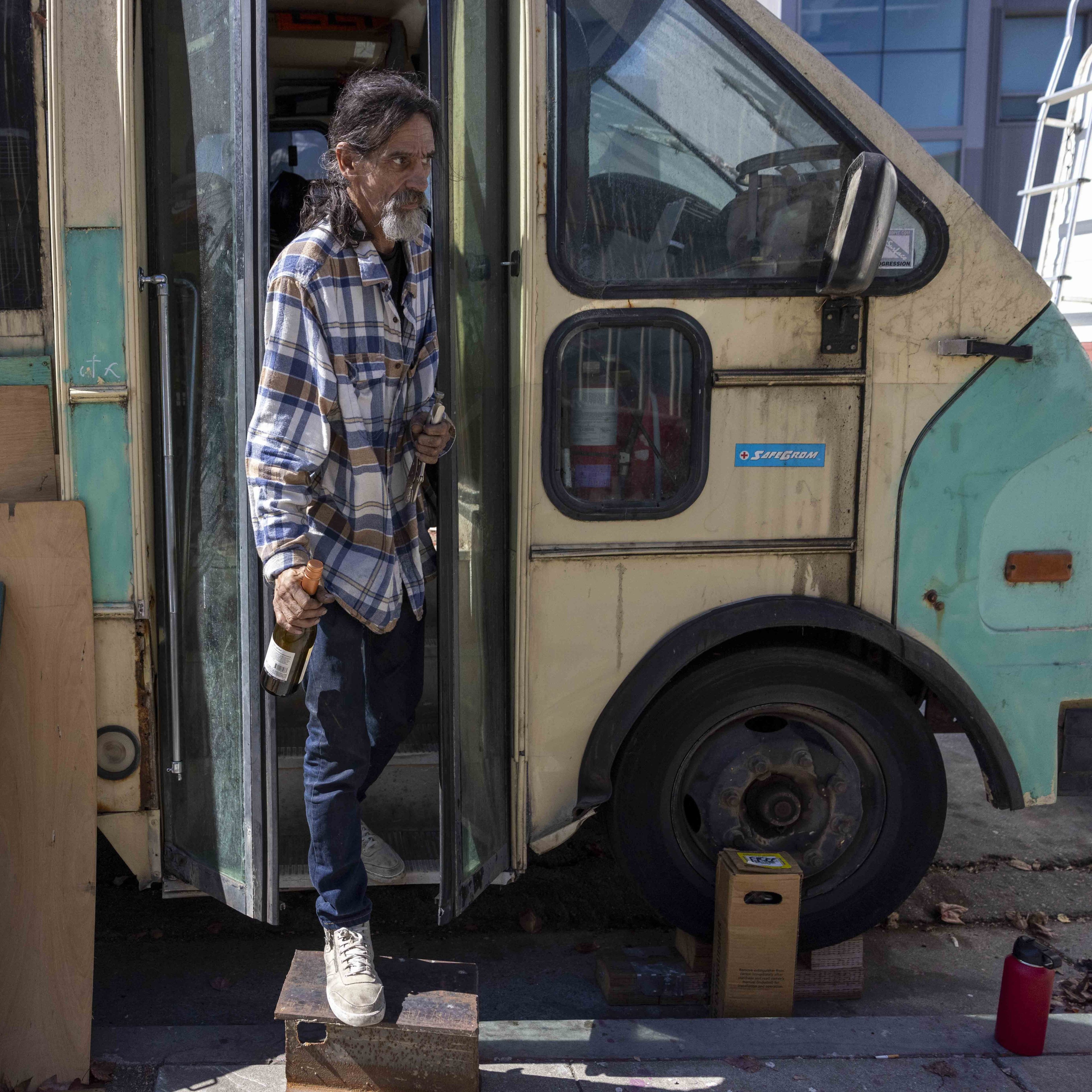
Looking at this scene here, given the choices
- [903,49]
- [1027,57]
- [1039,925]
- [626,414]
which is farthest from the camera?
[1027,57]

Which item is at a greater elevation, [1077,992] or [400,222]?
[400,222]

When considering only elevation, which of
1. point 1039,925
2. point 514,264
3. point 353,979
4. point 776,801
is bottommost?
point 1039,925

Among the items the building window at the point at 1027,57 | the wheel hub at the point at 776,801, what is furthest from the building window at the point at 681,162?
the building window at the point at 1027,57

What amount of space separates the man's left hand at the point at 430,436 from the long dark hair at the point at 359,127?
45 centimetres

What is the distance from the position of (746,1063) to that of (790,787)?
2.64 ft

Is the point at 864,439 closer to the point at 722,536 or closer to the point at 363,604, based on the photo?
the point at 722,536

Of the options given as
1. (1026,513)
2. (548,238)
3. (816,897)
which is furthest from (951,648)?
(548,238)

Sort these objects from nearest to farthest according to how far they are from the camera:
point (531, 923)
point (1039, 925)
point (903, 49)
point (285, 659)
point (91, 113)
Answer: point (285, 659) → point (91, 113) → point (531, 923) → point (1039, 925) → point (903, 49)

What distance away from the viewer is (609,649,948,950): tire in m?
3.09

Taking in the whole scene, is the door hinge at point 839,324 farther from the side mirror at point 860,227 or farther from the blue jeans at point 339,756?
the blue jeans at point 339,756

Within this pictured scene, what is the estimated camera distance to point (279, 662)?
2.46 m

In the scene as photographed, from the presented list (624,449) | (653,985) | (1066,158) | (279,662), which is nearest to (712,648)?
(624,449)

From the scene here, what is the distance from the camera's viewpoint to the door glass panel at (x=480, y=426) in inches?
107

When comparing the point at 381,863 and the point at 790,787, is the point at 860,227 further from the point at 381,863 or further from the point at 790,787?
the point at 381,863
